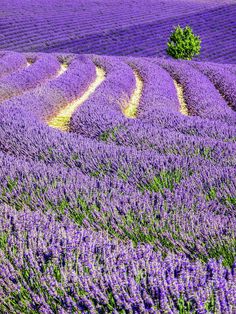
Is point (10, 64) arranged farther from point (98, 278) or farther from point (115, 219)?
point (98, 278)

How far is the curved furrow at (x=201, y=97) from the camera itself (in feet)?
27.2

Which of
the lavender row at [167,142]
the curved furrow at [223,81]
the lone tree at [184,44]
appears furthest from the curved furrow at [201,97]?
the lone tree at [184,44]

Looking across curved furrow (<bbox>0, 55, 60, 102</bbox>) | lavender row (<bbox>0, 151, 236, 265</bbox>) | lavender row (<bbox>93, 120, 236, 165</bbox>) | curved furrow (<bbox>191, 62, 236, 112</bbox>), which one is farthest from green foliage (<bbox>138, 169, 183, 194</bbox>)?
curved furrow (<bbox>191, 62, 236, 112</bbox>)

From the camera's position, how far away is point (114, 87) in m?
9.52

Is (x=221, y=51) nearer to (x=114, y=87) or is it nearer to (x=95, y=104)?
(x=114, y=87)

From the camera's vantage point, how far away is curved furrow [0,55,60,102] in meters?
9.40

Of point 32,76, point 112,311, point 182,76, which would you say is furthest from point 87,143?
point 182,76

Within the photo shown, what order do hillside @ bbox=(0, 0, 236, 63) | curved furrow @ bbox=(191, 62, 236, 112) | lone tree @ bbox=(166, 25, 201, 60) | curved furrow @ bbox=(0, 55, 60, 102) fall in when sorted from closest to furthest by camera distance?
1. curved furrow @ bbox=(0, 55, 60, 102)
2. curved furrow @ bbox=(191, 62, 236, 112)
3. lone tree @ bbox=(166, 25, 201, 60)
4. hillside @ bbox=(0, 0, 236, 63)

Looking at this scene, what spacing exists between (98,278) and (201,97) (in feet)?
25.8

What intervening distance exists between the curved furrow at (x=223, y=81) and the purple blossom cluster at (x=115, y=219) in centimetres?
336

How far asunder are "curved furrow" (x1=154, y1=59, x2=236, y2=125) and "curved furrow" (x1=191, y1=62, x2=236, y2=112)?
21 cm

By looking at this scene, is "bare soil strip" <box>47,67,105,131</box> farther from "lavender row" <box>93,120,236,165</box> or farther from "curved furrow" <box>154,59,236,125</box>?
"curved furrow" <box>154,59,236,125</box>

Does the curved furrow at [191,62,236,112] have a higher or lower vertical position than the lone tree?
higher

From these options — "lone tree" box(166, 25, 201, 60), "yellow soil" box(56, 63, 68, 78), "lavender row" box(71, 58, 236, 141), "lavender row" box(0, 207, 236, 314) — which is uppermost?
"lavender row" box(0, 207, 236, 314)
